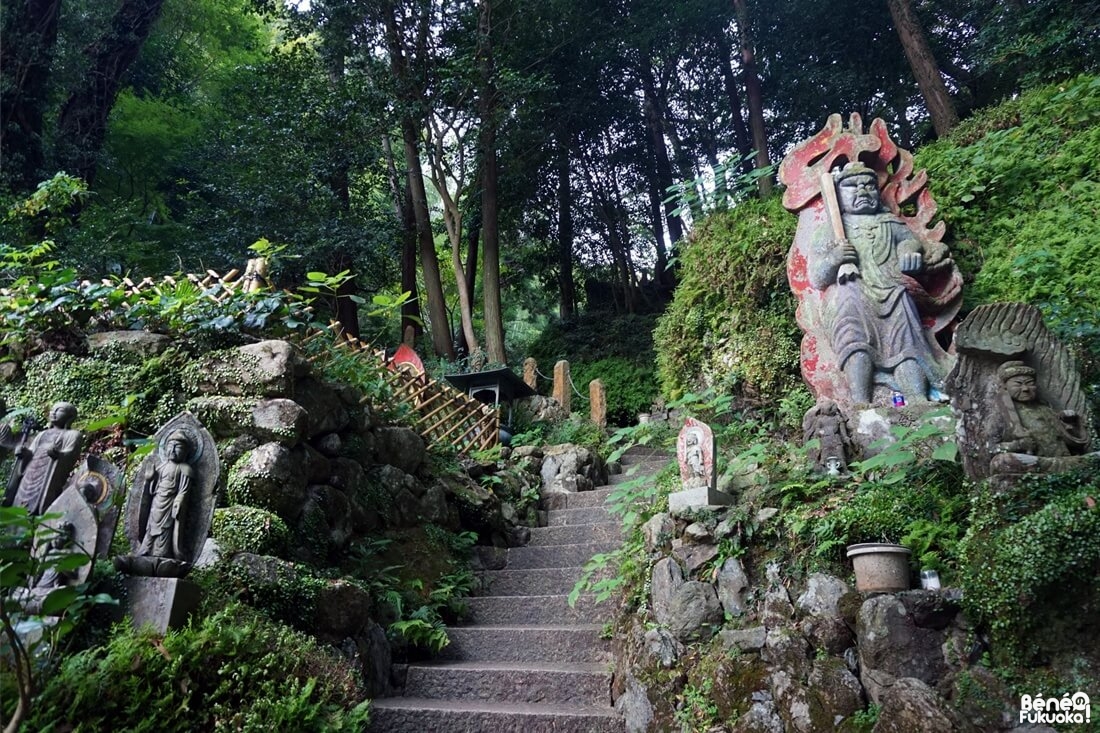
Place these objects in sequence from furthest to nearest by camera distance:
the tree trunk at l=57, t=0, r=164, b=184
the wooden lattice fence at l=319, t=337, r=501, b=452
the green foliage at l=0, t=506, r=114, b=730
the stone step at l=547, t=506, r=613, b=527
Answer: the tree trunk at l=57, t=0, r=164, b=184, the wooden lattice fence at l=319, t=337, r=501, b=452, the stone step at l=547, t=506, r=613, b=527, the green foliage at l=0, t=506, r=114, b=730

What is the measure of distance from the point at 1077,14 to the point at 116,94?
16142 mm

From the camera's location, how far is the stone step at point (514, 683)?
15.6ft

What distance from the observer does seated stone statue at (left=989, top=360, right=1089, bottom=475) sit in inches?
139

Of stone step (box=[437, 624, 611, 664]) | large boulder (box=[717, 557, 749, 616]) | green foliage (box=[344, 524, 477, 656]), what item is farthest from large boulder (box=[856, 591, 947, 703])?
green foliage (box=[344, 524, 477, 656])

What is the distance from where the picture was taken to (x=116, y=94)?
13.6 meters

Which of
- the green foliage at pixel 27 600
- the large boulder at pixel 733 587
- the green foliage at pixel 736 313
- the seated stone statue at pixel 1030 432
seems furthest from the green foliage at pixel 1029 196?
the green foliage at pixel 27 600

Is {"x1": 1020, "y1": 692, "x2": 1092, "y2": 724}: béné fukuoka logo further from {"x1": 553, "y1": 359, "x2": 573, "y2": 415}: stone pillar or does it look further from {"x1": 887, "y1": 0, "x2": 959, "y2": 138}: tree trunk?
{"x1": 553, "y1": 359, "x2": 573, "y2": 415}: stone pillar

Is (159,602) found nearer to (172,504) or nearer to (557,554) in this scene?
(172,504)

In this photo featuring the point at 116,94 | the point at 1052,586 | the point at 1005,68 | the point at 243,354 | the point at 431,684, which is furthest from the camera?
the point at 116,94

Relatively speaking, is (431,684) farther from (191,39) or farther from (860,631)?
(191,39)

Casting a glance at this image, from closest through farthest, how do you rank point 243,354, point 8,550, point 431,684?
1. point 8,550
2. point 431,684
3. point 243,354

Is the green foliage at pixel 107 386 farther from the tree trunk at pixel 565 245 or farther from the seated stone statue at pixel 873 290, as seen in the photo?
the tree trunk at pixel 565 245

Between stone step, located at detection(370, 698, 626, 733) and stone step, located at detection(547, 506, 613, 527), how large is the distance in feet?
9.84

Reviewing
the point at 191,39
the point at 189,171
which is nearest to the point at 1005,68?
the point at 189,171
